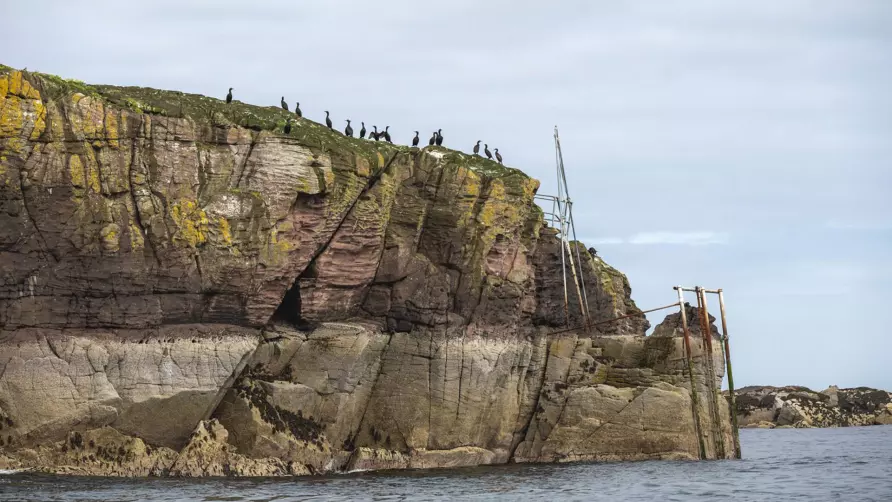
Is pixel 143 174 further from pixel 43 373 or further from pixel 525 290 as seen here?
pixel 525 290

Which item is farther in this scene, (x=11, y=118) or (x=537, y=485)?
(x=537, y=485)

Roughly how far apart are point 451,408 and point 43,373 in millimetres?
19237

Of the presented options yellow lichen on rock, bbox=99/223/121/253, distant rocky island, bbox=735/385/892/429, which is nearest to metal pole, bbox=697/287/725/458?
yellow lichen on rock, bbox=99/223/121/253

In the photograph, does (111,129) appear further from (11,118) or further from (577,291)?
(577,291)

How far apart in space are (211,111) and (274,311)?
9.60 m

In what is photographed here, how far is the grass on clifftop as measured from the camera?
5344cm

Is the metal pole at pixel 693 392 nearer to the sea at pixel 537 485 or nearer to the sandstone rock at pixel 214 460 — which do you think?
the sea at pixel 537 485

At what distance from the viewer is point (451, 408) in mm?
59562

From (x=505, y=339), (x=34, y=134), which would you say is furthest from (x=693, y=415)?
(x=34, y=134)

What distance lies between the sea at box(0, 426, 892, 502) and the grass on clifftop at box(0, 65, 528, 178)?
625 inches

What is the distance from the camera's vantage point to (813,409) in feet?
403

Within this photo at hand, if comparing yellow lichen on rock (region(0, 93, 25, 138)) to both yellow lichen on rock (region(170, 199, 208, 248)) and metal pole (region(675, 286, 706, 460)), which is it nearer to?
yellow lichen on rock (region(170, 199, 208, 248))

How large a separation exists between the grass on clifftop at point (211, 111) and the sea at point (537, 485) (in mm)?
15873

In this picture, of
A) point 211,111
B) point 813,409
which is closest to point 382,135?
point 211,111
